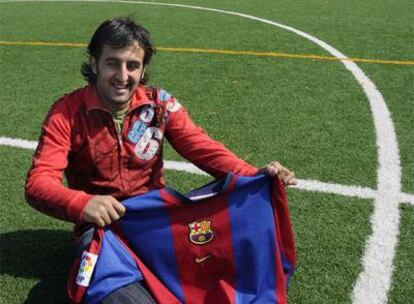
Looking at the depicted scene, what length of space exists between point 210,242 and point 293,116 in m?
2.48

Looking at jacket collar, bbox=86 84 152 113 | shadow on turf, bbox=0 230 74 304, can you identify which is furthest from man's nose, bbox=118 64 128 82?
shadow on turf, bbox=0 230 74 304

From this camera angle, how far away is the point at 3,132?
4465mm

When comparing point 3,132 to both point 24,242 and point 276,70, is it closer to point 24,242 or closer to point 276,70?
point 24,242

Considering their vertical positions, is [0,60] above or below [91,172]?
below

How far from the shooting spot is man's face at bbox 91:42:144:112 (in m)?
2.40

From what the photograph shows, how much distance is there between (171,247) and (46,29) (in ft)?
22.2

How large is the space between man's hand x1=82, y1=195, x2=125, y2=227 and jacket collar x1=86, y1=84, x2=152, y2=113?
521 mm

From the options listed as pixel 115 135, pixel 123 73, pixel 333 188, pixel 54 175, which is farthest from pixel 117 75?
pixel 333 188

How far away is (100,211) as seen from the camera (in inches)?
79.4

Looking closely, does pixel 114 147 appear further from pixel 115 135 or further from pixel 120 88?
pixel 120 88

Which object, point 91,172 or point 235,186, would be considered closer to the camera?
point 235,186

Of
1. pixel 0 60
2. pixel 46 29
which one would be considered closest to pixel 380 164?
pixel 0 60

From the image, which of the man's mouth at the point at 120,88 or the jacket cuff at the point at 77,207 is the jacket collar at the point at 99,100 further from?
the jacket cuff at the point at 77,207

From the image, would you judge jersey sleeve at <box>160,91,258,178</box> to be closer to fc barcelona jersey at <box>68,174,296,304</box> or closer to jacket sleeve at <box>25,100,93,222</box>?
fc barcelona jersey at <box>68,174,296,304</box>
